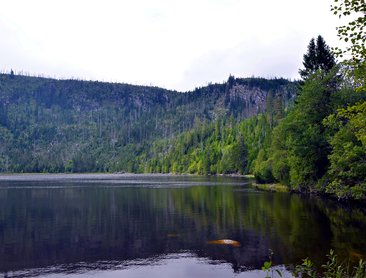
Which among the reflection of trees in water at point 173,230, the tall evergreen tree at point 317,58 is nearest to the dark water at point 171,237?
the reflection of trees in water at point 173,230

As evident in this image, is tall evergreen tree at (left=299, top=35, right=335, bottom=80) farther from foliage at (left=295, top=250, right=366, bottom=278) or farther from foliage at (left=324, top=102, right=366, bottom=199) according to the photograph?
foliage at (left=295, top=250, right=366, bottom=278)

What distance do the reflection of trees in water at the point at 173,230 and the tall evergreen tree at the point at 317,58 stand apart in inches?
1291

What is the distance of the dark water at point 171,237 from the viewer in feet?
89.8

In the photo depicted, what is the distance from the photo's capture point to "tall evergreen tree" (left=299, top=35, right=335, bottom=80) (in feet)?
265

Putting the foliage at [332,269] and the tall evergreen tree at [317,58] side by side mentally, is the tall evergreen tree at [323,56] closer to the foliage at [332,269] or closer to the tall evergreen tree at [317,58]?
the tall evergreen tree at [317,58]

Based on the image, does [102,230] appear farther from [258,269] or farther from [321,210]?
[321,210]

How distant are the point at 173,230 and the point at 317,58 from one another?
188ft

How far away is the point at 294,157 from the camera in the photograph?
69.4 m

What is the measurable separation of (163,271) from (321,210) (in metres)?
33.8

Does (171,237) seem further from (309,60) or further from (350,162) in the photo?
(309,60)

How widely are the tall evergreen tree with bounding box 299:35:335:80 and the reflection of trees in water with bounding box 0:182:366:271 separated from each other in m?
32.8

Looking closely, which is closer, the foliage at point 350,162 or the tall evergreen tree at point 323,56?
the foliage at point 350,162

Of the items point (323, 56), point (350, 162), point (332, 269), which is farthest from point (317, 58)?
point (332, 269)

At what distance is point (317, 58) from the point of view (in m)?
81.4
